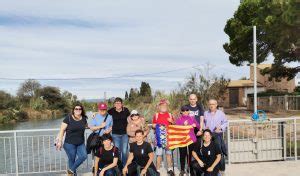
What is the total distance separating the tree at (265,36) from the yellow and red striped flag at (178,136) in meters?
13.9

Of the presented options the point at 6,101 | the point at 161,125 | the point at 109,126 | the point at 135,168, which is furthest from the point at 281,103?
the point at 6,101

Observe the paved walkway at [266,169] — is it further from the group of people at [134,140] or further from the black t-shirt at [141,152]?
the black t-shirt at [141,152]

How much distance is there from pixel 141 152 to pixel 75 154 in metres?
1.36

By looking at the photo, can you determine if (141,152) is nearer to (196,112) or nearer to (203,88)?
(196,112)

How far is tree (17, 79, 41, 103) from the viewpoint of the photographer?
63.2 m

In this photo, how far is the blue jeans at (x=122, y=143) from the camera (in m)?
7.43

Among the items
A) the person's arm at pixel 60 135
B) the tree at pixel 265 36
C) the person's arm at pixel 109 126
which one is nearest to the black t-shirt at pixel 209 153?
the person's arm at pixel 109 126

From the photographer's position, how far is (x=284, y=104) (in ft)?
98.2

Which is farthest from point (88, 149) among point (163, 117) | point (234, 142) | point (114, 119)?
point (234, 142)

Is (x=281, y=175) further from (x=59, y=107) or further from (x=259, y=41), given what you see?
(x=59, y=107)

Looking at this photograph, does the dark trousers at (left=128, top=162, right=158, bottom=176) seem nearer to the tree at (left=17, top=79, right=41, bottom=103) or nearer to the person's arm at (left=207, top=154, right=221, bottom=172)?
the person's arm at (left=207, top=154, right=221, bottom=172)

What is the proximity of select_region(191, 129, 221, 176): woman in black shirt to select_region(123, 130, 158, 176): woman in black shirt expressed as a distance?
75cm

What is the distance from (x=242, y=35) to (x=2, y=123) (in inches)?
1302

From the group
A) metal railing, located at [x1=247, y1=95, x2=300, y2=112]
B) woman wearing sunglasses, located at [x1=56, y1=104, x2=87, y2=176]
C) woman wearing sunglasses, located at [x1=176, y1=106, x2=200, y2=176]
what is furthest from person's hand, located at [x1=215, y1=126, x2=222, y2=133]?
metal railing, located at [x1=247, y1=95, x2=300, y2=112]
